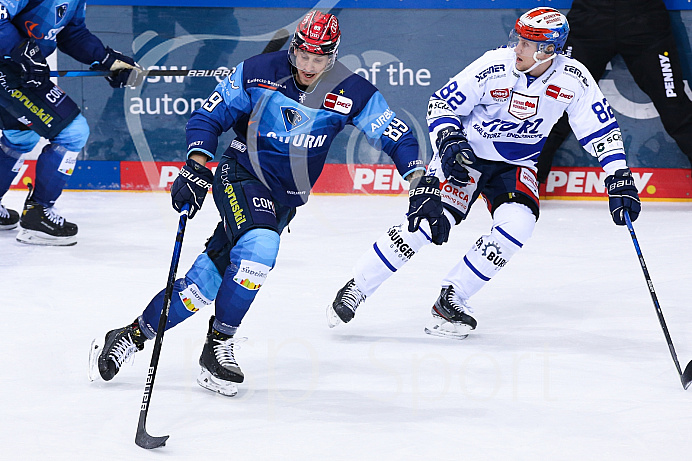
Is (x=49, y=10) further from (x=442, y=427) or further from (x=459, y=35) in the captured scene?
(x=442, y=427)

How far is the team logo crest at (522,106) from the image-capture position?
13.8ft

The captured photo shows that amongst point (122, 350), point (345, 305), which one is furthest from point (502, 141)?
point (122, 350)

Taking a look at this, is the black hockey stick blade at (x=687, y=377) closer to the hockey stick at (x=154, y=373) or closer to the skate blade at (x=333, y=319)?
the skate blade at (x=333, y=319)

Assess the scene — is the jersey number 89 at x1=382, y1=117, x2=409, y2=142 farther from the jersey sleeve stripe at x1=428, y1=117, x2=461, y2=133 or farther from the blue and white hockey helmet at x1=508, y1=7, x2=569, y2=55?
the blue and white hockey helmet at x1=508, y1=7, x2=569, y2=55

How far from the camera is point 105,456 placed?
2727 mm

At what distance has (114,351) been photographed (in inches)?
132

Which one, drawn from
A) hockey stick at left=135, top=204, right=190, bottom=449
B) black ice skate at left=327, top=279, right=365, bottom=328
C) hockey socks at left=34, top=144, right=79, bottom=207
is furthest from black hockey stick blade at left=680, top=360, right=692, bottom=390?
hockey socks at left=34, top=144, right=79, bottom=207

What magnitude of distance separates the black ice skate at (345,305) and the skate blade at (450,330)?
0.37 metres

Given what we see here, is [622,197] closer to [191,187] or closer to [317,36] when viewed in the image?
[317,36]

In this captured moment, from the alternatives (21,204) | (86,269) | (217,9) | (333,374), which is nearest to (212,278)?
(333,374)

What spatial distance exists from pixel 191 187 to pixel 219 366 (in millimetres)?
677

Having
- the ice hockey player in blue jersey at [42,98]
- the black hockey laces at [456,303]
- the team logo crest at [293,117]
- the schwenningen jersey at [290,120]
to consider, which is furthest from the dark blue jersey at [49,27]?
the black hockey laces at [456,303]

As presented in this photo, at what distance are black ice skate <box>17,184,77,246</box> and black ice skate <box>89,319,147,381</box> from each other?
2575mm

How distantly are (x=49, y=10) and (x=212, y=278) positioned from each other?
126 inches
